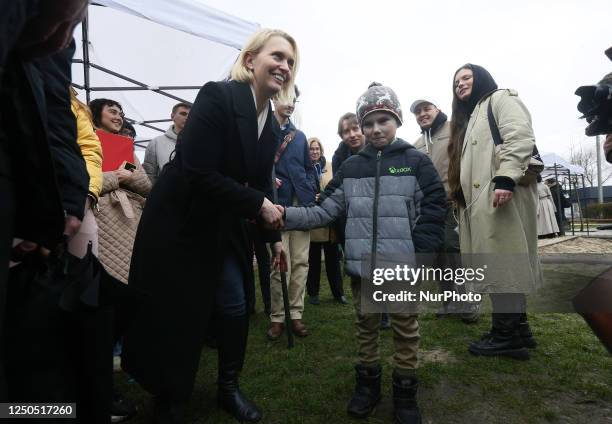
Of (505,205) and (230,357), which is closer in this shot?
(230,357)

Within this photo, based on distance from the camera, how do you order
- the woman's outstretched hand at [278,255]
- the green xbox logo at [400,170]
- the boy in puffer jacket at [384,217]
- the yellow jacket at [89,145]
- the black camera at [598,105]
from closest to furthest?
the black camera at [598,105] → the yellow jacket at [89,145] → the boy in puffer jacket at [384,217] → the green xbox logo at [400,170] → the woman's outstretched hand at [278,255]

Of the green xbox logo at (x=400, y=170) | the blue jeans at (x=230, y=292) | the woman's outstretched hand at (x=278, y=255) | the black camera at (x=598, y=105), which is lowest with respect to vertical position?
the blue jeans at (x=230, y=292)

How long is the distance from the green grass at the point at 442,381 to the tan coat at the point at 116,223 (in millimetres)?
710

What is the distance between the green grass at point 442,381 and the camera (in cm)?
192

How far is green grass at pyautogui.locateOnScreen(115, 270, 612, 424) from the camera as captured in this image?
1.92m

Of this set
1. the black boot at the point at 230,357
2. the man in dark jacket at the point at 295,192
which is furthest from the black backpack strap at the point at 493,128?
the black boot at the point at 230,357

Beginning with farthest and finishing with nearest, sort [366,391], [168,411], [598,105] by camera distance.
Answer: [366,391] < [168,411] < [598,105]

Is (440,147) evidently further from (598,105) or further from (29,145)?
(29,145)

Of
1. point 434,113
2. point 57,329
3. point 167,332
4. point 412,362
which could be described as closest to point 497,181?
point 412,362

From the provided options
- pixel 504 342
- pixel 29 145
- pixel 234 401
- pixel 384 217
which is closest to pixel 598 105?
pixel 384 217

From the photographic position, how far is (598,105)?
1.45 m

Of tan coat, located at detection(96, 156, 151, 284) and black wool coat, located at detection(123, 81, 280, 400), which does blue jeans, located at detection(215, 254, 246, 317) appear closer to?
black wool coat, located at detection(123, 81, 280, 400)

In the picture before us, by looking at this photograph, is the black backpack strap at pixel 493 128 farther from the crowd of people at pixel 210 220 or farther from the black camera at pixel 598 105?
the black camera at pixel 598 105

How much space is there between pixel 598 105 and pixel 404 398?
148cm
